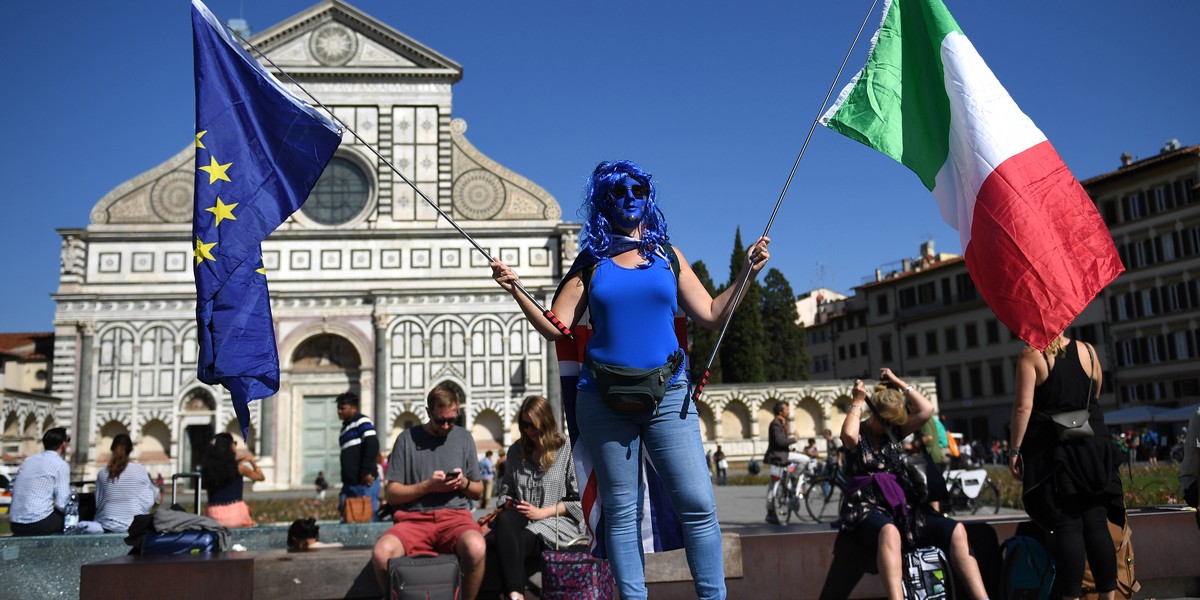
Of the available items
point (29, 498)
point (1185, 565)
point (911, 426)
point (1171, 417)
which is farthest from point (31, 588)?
point (1171, 417)

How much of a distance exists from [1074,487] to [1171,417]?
3237cm

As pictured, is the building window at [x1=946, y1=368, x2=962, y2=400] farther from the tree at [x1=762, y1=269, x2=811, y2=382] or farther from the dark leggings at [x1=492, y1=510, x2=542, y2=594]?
the dark leggings at [x1=492, y1=510, x2=542, y2=594]

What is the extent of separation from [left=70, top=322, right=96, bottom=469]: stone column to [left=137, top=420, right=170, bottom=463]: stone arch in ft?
4.95

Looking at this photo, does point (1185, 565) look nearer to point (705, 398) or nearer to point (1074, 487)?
point (1074, 487)

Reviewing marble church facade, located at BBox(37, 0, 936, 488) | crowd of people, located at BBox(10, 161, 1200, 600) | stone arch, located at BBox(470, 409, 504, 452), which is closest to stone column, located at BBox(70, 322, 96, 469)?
marble church facade, located at BBox(37, 0, 936, 488)

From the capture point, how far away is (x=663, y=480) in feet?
10.9

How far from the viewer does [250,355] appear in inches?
217

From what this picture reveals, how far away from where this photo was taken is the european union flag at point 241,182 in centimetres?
537

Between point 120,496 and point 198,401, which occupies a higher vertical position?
point 198,401

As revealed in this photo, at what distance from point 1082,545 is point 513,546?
2.68m

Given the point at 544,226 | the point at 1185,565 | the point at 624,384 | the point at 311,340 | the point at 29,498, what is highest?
the point at 544,226

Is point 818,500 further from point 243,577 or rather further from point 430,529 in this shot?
point 243,577

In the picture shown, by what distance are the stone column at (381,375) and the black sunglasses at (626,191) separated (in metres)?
28.5

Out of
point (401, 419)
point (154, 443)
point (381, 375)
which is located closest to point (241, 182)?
point (381, 375)
